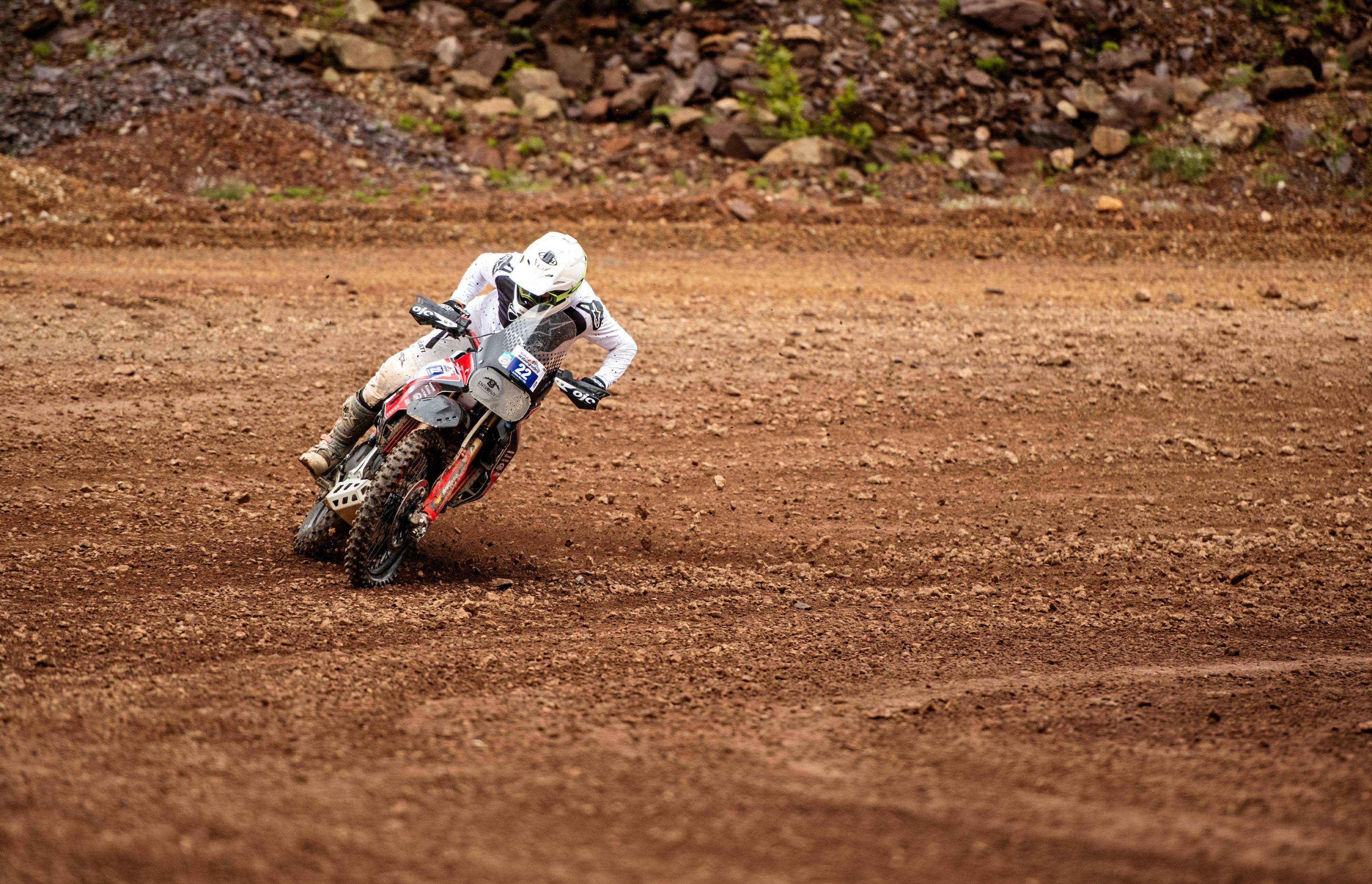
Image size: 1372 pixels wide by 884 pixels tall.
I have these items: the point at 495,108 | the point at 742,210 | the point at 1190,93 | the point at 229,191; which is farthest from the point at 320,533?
the point at 1190,93

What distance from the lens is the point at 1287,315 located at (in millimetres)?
12312

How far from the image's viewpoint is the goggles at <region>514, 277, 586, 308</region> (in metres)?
6.16

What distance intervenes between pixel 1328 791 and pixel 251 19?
2021cm

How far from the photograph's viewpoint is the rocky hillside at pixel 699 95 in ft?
54.6

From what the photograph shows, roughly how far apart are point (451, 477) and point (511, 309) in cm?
108

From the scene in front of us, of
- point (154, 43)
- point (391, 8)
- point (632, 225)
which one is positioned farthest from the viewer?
point (391, 8)

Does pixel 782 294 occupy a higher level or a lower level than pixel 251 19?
lower

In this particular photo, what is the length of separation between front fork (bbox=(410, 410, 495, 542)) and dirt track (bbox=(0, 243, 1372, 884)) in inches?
21.4

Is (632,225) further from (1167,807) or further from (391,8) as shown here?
(1167,807)

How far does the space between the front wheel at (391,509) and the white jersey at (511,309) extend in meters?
0.81

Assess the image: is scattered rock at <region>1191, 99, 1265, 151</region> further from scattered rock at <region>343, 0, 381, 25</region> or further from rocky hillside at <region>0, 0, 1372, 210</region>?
scattered rock at <region>343, 0, 381, 25</region>


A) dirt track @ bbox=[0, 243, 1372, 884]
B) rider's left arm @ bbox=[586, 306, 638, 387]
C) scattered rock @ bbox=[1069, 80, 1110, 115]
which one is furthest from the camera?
scattered rock @ bbox=[1069, 80, 1110, 115]

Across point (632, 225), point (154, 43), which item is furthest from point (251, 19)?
point (632, 225)

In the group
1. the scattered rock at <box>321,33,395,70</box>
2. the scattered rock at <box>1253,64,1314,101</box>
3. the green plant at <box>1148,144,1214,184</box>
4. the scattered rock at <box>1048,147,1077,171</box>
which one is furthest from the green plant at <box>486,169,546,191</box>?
the scattered rock at <box>1253,64,1314,101</box>
